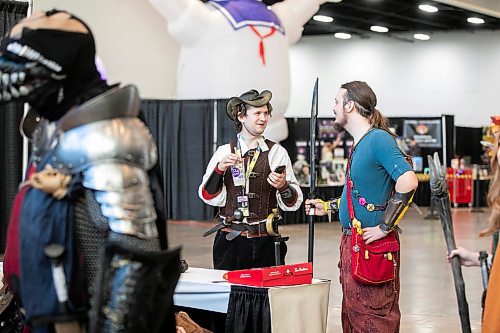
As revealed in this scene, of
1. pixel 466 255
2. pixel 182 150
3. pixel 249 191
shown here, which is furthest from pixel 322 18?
pixel 466 255

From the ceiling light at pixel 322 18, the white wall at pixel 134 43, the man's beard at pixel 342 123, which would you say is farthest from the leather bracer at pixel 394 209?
the ceiling light at pixel 322 18

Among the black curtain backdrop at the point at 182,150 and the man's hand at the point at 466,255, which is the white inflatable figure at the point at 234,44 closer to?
the black curtain backdrop at the point at 182,150

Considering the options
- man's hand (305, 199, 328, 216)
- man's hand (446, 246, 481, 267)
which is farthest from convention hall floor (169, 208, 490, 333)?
man's hand (305, 199, 328, 216)

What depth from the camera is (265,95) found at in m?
4.62

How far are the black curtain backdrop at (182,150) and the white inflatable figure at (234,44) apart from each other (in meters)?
1.70

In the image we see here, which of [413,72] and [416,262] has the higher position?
[413,72]

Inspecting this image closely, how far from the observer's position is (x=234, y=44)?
10.6 meters

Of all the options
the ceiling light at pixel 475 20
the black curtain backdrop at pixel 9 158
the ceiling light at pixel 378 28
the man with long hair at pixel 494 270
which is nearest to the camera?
the man with long hair at pixel 494 270

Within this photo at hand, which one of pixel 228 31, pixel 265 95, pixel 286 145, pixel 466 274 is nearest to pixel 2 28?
pixel 265 95

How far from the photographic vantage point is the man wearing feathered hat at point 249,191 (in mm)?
4473

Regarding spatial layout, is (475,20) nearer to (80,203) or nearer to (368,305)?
(368,305)

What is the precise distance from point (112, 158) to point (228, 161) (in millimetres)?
2588

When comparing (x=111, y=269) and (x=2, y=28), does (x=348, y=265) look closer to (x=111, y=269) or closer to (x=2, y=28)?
(x=111, y=269)

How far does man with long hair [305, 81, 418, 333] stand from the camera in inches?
147
